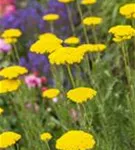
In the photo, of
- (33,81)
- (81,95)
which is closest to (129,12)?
(81,95)

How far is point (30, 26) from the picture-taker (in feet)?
13.8

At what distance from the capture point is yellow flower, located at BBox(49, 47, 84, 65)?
78.4 inches

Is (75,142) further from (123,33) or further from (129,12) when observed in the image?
(129,12)

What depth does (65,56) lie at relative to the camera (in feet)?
6.59

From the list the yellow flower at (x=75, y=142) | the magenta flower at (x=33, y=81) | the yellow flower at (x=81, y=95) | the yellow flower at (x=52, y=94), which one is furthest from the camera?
the magenta flower at (x=33, y=81)

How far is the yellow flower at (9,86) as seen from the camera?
2336 mm

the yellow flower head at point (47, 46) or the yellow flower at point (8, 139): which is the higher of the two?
the yellow flower head at point (47, 46)

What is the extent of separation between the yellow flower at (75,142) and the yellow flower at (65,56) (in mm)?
305

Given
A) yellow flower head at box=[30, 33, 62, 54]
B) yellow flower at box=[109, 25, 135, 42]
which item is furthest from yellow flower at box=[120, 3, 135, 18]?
yellow flower head at box=[30, 33, 62, 54]

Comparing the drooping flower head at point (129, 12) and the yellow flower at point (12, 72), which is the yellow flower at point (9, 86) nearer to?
the yellow flower at point (12, 72)

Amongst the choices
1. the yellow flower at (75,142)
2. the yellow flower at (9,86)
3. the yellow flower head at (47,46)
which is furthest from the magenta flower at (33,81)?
the yellow flower at (75,142)

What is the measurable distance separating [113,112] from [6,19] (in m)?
1.92

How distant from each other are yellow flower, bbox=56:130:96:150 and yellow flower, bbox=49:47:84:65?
1.00 ft

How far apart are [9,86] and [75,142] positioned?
75 centimetres
